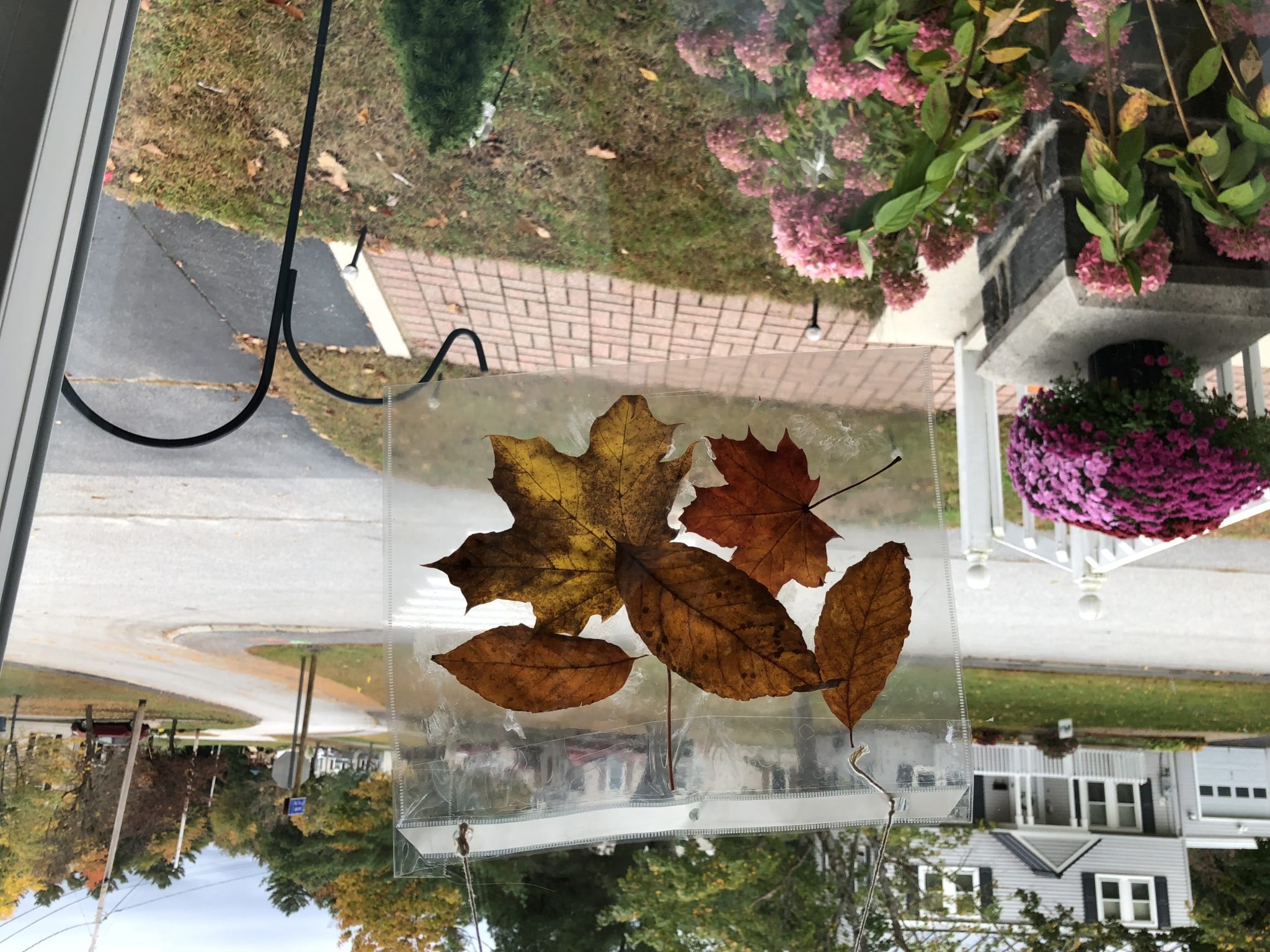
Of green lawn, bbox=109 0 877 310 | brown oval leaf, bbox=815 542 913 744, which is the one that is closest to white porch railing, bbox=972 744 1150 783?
green lawn, bbox=109 0 877 310

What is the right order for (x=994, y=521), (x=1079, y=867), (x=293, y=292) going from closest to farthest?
1. (x=293, y=292)
2. (x=994, y=521)
3. (x=1079, y=867)

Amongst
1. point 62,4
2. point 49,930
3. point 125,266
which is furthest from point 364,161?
point 49,930

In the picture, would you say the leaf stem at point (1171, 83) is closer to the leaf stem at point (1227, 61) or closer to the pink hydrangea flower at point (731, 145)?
the leaf stem at point (1227, 61)

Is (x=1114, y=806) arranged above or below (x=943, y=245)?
below

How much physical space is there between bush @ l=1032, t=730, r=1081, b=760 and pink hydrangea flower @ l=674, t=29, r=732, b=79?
1.44m

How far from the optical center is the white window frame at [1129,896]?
1395 millimetres

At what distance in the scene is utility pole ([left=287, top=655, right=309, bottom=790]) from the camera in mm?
840

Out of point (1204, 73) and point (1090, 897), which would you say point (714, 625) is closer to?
point (1204, 73)

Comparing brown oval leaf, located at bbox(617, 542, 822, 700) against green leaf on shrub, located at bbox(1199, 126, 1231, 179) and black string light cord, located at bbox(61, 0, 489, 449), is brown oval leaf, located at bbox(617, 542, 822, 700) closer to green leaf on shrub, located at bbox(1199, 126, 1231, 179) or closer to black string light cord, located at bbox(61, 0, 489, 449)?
black string light cord, located at bbox(61, 0, 489, 449)

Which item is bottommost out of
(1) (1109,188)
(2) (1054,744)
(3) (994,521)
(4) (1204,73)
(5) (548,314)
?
(2) (1054,744)

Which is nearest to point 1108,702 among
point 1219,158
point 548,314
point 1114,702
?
point 1114,702

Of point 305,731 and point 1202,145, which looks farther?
point 305,731

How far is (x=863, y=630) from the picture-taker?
16.5 inches

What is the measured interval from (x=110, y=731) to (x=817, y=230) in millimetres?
908
